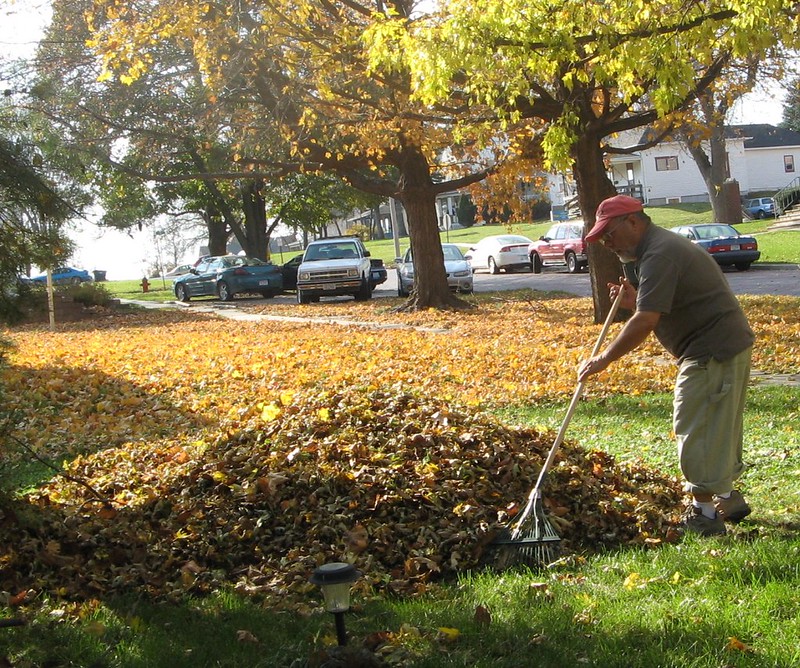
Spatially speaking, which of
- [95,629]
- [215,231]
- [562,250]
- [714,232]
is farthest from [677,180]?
[95,629]

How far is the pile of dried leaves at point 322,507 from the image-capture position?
5.46m

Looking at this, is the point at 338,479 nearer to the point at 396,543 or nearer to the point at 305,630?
the point at 396,543

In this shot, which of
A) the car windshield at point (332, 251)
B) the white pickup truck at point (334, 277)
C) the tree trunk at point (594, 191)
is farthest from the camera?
the car windshield at point (332, 251)

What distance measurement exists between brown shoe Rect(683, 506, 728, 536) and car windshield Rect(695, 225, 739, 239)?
27.8 m

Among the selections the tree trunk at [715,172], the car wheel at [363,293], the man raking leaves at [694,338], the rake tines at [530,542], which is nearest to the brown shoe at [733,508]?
the man raking leaves at [694,338]

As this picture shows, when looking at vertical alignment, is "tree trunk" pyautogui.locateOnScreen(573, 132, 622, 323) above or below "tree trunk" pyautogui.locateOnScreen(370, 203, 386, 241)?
below

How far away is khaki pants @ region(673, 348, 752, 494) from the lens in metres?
5.49

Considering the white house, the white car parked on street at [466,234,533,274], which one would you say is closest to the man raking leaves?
the white car parked on street at [466,234,533,274]

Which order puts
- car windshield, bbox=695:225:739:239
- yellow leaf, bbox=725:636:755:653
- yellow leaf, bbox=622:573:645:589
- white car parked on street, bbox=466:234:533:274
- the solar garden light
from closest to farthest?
the solar garden light
yellow leaf, bbox=725:636:755:653
yellow leaf, bbox=622:573:645:589
car windshield, bbox=695:225:739:239
white car parked on street, bbox=466:234:533:274

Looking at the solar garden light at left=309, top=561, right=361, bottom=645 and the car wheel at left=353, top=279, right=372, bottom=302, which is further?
the car wheel at left=353, top=279, right=372, bottom=302

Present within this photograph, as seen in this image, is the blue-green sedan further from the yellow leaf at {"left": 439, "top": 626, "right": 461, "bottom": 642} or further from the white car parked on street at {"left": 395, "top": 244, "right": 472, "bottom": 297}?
the yellow leaf at {"left": 439, "top": 626, "right": 461, "bottom": 642}

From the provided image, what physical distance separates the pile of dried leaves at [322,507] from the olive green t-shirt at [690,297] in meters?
1.10

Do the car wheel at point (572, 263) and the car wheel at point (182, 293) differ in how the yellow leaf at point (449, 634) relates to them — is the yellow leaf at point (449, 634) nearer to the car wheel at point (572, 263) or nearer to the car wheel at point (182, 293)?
the car wheel at point (572, 263)

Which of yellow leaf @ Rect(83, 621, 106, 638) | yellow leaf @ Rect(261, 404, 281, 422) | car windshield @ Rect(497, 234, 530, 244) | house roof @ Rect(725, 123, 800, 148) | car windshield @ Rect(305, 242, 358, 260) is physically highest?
house roof @ Rect(725, 123, 800, 148)
